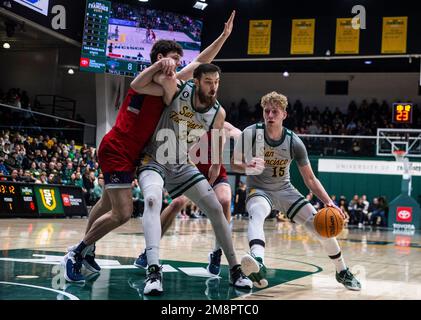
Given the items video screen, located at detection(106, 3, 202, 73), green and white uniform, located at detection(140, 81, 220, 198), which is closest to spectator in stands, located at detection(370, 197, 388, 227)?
video screen, located at detection(106, 3, 202, 73)

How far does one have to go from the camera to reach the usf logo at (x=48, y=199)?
14.9 metres

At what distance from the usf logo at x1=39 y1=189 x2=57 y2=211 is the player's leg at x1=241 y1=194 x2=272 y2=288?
10617mm

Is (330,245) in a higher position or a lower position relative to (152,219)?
lower

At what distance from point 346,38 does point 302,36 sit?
154 centimetres

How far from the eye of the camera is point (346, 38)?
2005 cm

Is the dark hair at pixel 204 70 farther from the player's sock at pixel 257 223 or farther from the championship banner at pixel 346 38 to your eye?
the championship banner at pixel 346 38

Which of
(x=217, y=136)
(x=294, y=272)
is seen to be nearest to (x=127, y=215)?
(x=217, y=136)

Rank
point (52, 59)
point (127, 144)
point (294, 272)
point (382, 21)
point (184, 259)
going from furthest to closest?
1. point (52, 59)
2. point (382, 21)
3. point (184, 259)
4. point (294, 272)
5. point (127, 144)

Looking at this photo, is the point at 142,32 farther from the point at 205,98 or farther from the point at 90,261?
the point at 205,98

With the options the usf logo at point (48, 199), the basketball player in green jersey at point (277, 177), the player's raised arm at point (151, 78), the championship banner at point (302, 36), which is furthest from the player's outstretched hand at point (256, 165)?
the championship banner at point (302, 36)

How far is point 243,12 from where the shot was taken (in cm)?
2123

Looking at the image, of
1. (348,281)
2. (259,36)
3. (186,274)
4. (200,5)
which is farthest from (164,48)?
(259,36)

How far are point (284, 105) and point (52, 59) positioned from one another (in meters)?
22.5

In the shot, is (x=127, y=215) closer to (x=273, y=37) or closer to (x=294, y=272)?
(x=294, y=272)
